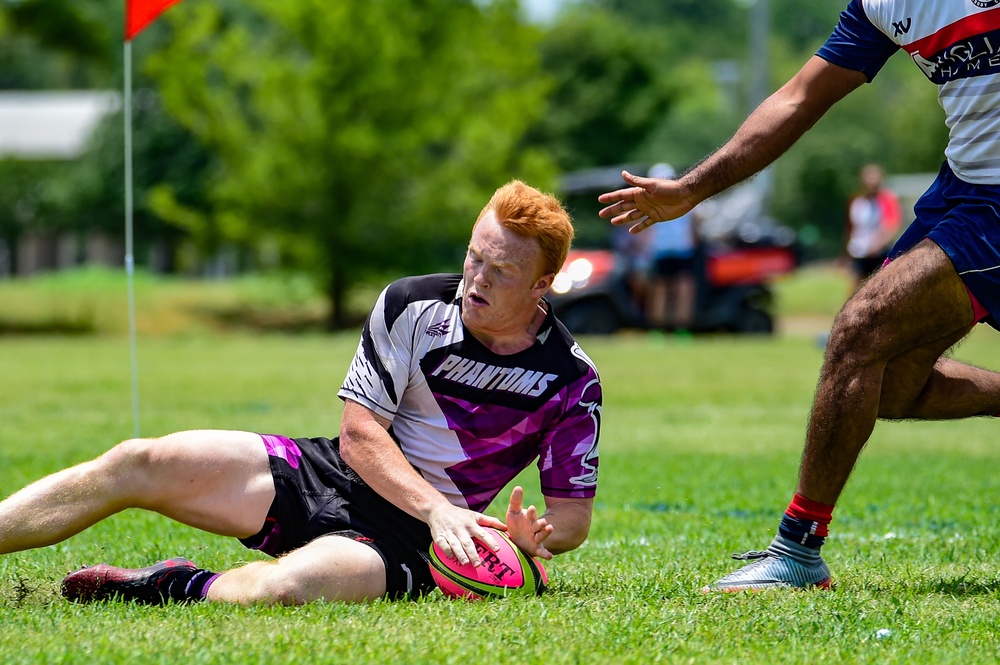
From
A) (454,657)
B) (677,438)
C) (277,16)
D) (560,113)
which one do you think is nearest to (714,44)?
(560,113)

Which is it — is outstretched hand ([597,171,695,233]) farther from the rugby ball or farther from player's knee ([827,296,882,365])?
the rugby ball

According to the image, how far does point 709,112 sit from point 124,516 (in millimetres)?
73509

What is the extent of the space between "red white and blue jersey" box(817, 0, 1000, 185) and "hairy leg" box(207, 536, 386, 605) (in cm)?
222

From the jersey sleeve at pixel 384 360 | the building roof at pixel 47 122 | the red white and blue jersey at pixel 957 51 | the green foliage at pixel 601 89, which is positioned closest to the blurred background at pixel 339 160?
the red white and blue jersey at pixel 957 51

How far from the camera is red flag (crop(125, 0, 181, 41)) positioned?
23.7 feet

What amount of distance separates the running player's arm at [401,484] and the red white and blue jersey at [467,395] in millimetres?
103

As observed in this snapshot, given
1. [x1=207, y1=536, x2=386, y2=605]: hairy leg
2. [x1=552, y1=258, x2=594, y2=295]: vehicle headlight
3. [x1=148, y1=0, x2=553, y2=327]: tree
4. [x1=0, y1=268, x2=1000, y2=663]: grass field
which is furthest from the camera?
[x1=148, y1=0, x2=553, y2=327]: tree

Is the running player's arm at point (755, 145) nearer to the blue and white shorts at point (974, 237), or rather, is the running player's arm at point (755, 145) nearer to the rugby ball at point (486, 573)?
the blue and white shorts at point (974, 237)

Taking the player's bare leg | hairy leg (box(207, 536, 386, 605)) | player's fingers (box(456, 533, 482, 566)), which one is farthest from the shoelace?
hairy leg (box(207, 536, 386, 605))

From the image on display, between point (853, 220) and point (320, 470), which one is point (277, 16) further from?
point (320, 470)

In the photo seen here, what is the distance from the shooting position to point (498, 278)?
12.7 ft

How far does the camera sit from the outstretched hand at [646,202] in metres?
4.26

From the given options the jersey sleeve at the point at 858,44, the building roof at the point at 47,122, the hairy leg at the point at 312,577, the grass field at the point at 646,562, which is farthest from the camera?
the building roof at the point at 47,122

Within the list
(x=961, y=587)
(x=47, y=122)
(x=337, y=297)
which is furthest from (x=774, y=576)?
(x=47, y=122)
